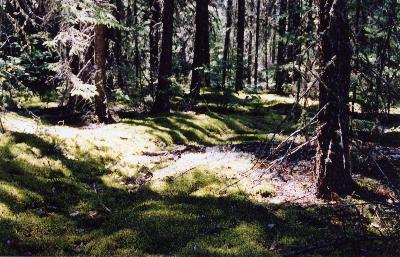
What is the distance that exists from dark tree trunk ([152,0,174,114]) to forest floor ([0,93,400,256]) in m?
5.01

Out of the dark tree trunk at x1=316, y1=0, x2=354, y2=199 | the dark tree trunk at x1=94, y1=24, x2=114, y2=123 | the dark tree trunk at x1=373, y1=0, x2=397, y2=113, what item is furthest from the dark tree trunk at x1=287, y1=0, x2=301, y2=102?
the dark tree trunk at x1=94, y1=24, x2=114, y2=123

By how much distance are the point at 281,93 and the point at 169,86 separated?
1384 centimetres

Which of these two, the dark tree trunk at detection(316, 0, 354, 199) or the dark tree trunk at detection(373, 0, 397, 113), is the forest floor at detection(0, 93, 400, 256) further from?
the dark tree trunk at detection(373, 0, 397, 113)

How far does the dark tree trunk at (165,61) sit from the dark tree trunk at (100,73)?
122 inches

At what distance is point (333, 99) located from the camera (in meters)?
8.88

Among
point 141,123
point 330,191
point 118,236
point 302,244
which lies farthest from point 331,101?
point 141,123

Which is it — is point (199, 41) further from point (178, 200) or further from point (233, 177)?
point (178, 200)

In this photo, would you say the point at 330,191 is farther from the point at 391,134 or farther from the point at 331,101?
the point at 391,134

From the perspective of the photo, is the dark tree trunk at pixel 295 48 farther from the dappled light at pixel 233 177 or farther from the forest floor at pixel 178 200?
the forest floor at pixel 178 200

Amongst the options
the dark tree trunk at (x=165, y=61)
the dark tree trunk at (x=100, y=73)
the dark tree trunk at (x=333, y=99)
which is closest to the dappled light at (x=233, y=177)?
the dark tree trunk at (x=333, y=99)

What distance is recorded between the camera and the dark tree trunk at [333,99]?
8.31m

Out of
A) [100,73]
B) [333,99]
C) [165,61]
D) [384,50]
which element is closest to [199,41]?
[165,61]

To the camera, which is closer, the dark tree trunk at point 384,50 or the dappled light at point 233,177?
the dark tree trunk at point 384,50

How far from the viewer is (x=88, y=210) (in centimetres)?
1008
